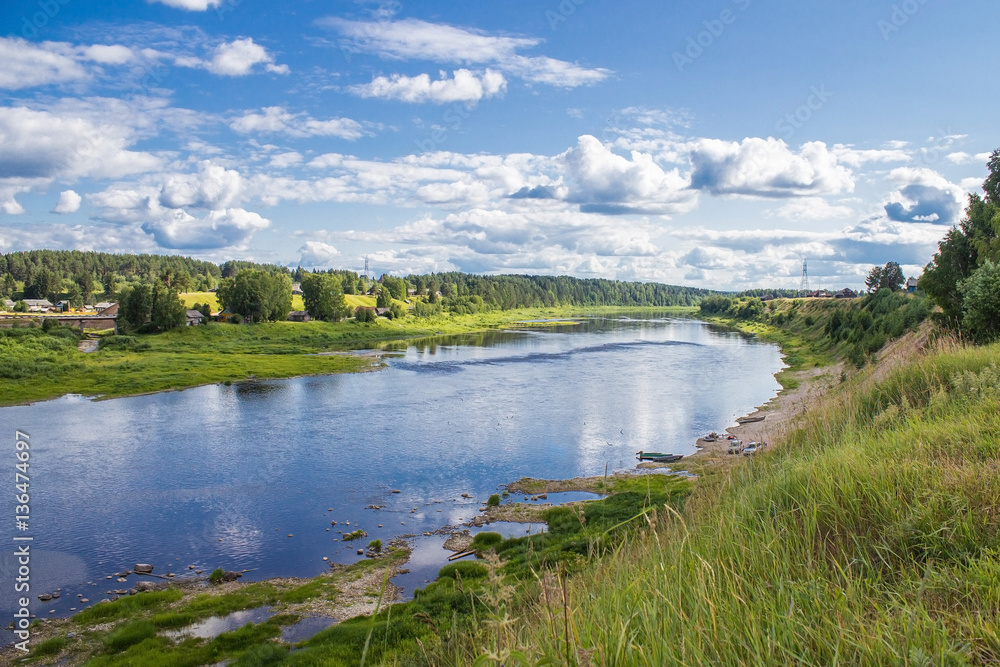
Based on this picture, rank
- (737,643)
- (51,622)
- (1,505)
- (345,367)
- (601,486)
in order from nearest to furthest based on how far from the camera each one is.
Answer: (737,643) → (51,622) → (1,505) → (601,486) → (345,367)

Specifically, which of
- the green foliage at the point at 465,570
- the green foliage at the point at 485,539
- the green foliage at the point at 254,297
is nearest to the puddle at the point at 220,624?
the green foliage at the point at 465,570

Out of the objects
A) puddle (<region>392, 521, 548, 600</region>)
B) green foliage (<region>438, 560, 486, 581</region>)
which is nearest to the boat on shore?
puddle (<region>392, 521, 548, 600</region>)

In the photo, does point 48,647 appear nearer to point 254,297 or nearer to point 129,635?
point 129,635

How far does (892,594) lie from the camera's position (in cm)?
356

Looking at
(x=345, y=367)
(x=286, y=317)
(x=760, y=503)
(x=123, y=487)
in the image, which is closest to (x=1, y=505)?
(x=123, y=487)

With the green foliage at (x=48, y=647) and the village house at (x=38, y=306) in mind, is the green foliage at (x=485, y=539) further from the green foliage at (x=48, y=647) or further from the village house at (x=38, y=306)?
the village house at (x=38, y=306)

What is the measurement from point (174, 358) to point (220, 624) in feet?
180

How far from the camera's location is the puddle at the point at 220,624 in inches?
639

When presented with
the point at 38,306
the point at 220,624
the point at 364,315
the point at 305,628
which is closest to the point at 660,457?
the point at 305,628

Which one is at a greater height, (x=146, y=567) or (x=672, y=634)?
(x=672, y=634)

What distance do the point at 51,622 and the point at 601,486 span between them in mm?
20024

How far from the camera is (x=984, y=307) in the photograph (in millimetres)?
16625

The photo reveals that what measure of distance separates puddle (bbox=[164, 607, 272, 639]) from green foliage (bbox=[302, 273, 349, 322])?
302 ft

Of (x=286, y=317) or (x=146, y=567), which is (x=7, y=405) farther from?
(x=286, y=317)
